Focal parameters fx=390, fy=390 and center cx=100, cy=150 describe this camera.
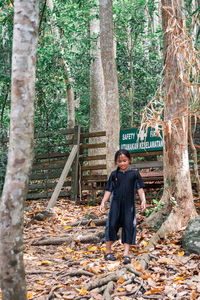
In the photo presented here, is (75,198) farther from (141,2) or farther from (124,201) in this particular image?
(141,2)

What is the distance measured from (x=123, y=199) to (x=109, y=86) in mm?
3505

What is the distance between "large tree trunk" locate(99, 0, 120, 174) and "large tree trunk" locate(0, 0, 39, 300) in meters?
5.10

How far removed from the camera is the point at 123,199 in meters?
5.58

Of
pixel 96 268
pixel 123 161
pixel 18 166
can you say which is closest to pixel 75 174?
pixel 123 161

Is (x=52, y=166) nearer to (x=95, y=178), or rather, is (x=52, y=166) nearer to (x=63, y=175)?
(x=63, y=175)

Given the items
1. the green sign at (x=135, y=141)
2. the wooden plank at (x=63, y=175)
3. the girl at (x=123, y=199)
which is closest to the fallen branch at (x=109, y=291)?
the girl at (x=123, y=199)

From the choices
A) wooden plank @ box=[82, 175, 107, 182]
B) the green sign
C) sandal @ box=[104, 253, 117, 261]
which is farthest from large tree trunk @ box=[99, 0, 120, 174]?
sandal @ box=[104, 253, 117, 261]

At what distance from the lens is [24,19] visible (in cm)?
331

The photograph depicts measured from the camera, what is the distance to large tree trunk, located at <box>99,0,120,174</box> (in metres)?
8.34

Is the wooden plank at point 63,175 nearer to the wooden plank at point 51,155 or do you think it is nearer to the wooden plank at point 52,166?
the wooden plank at point 51,155

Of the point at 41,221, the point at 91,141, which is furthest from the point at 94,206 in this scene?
the point at 91,141

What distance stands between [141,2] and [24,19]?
36.5 feet

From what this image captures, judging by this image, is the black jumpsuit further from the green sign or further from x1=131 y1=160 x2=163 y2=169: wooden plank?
x1=131 y1=160 x2=163 y2=169: wooden plank

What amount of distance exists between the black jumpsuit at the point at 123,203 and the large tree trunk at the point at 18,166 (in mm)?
2516
